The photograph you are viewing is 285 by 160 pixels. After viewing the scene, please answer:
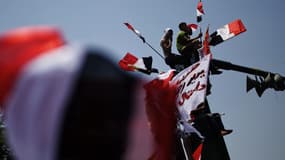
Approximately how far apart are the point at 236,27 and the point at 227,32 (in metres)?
0.12

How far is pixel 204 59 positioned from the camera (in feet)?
13.7

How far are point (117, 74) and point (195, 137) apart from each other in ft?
12.8

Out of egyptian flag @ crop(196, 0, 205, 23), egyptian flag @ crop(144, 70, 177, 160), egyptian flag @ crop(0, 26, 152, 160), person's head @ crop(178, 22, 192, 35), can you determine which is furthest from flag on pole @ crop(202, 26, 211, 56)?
egyptian flag @ crop(0, 26, 152, 160)

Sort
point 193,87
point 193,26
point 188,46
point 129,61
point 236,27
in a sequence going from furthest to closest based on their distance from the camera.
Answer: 1. point 193,26
2. point 188,46
3. point 236,27
4. point 129,61
5. point 193,87

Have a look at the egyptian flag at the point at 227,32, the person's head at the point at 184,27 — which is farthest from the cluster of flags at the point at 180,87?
the person's head at the point at 184,27

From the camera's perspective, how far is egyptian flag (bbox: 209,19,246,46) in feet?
15.6

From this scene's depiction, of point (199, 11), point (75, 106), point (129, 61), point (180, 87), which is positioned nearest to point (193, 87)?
point (180, 87)

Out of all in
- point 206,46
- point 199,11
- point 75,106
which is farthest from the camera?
point 199,11

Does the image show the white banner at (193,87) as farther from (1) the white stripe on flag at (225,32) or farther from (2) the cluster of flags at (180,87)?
(1) the white stripe on flag at (225,32)

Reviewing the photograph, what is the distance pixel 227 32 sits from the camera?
4.84 meters

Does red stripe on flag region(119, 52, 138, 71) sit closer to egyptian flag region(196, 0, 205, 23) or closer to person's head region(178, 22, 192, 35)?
person's head region(178, 22, 192, 35)

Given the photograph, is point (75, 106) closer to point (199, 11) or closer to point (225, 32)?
point (225, 32)

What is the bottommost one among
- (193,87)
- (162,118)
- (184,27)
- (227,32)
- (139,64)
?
(193,87)

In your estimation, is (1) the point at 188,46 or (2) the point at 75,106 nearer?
(2) the point at 75,106
